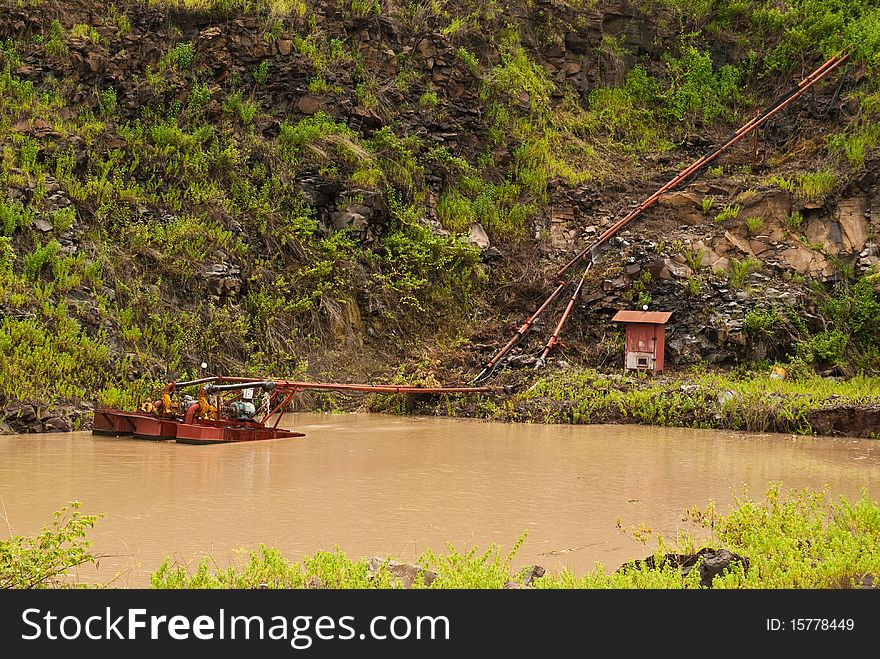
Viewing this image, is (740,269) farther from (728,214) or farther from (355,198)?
(355,198)

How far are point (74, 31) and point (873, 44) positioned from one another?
69.4ft

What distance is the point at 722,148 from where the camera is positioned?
80.4 feet

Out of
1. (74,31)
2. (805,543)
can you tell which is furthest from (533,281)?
(805,543)

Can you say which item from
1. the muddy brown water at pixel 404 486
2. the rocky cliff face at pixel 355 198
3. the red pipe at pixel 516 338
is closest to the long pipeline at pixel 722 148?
the rocky cliff face at pixel 355 198

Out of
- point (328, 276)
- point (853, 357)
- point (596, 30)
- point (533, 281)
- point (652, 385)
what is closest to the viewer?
point (652, 385)

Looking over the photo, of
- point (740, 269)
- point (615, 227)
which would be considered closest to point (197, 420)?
point (615, 227)

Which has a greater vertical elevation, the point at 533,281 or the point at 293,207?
the point at 293,207

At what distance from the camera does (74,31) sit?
73.5ft

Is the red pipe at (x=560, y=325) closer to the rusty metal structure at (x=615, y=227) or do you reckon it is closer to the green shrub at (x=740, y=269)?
the rusty metal structure at (x=615, y=227)

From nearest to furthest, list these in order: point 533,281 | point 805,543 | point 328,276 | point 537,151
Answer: point 805,543, point 328,276, point 533,281, point 537,151

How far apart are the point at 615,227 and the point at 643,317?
3.95m

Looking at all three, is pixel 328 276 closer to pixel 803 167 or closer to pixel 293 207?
pixel 293 207

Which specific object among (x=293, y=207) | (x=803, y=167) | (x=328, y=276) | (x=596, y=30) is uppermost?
(x=596, y=30)

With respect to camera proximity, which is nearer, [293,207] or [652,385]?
[652,385]
